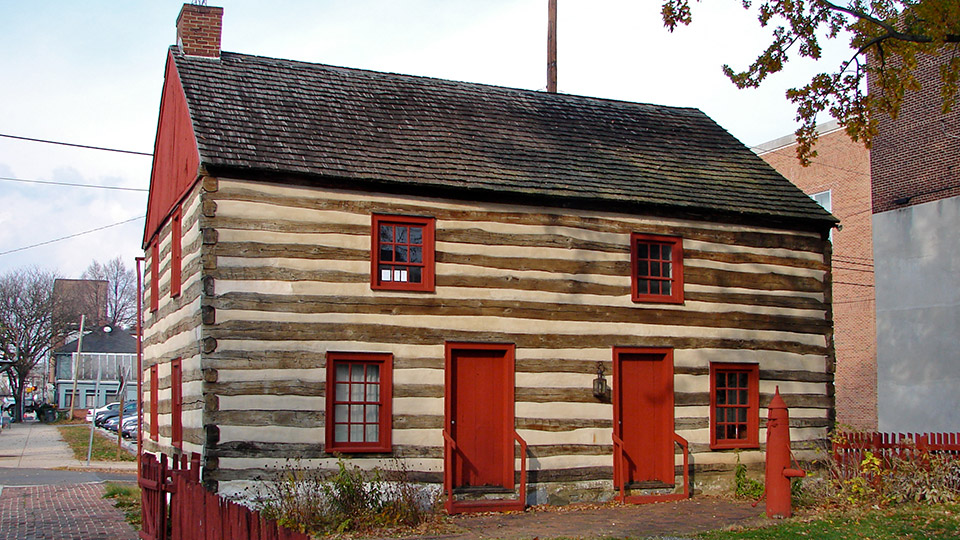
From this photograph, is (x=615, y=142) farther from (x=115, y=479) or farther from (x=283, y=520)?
(x=115, y=479)

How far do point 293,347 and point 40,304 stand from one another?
6333 centimetres

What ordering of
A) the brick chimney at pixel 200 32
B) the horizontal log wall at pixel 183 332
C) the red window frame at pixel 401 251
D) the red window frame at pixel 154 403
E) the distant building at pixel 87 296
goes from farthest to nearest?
the distant building at pixel 87 296 → the red window frame at pixel 154 403 → the brick chimney at pixel 200 32 → the red window frame at pixel 401 251 → the horizontal log wall at pixel 183 332

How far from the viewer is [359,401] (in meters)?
13.5

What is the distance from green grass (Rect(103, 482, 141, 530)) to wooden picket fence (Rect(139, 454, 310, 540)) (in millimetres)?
2705

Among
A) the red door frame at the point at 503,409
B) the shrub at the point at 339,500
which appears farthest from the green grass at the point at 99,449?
the red door frame at the point at 503,409

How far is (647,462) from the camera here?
15258 millimetres

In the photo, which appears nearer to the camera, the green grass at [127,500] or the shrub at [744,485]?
the green grass at [127,500]

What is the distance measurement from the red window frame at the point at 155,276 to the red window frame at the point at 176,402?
255 centimetres

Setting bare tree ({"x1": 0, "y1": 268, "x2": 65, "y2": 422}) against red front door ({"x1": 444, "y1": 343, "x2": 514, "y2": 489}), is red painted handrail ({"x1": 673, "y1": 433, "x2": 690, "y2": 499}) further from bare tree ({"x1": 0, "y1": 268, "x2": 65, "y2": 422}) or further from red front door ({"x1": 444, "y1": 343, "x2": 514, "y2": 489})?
bare tree ({"x1": 0, "y1": 268, "x2": 65, "y2": 422})

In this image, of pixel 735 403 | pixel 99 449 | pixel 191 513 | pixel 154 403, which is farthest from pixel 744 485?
pixel 99 449

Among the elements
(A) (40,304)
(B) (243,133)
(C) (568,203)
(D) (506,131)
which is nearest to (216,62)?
(B) (243,133)

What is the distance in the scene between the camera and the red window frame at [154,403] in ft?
55.8

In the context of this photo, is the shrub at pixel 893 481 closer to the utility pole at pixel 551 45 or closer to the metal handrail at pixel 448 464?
the metal handrail at pixel 448 464

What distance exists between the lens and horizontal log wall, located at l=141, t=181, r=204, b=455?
13.2 meters
